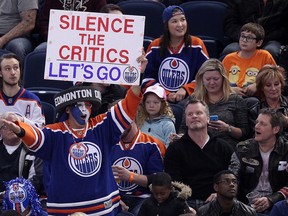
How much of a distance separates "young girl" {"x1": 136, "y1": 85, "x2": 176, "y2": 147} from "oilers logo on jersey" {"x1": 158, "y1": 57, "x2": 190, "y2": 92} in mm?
810

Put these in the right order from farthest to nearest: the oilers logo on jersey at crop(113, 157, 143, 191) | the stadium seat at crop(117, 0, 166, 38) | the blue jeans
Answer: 1. the stadium seat at crop(117, 0, 166, 38)
2. the blue jeans
3. the oilers logo on jersey at crop(113, 157, 143, 191)

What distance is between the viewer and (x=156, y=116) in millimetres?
8852

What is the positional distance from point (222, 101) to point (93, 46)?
60.0 inches

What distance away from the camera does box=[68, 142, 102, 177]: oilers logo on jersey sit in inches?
293

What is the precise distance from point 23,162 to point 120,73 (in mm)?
1462

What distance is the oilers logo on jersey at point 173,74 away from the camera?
966 cm

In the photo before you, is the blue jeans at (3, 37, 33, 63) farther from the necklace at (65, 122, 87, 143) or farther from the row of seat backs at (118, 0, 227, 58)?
the necklace at (65, 122, 87, 143)

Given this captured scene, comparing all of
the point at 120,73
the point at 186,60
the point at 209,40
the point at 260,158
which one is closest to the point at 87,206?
the point at 120,73

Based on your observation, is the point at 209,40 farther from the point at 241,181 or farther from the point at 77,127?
the point at 77,127

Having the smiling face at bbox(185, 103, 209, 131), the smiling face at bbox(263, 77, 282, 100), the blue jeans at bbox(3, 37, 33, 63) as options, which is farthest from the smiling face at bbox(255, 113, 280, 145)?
the blue jeans at bbox(3, 37, 33, 63)

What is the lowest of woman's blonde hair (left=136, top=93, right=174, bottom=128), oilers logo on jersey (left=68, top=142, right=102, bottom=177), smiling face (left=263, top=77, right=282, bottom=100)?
oilers logo on jersey (left=68, top=142, right=102, bottom=177)

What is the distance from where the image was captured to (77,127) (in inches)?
297

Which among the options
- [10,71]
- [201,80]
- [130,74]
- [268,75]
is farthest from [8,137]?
[268,75]

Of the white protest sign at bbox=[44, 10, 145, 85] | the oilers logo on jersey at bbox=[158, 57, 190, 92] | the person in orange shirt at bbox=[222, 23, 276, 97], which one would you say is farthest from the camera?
the oilers logo on jersey at bbox=[158, 57, 190, 92]
